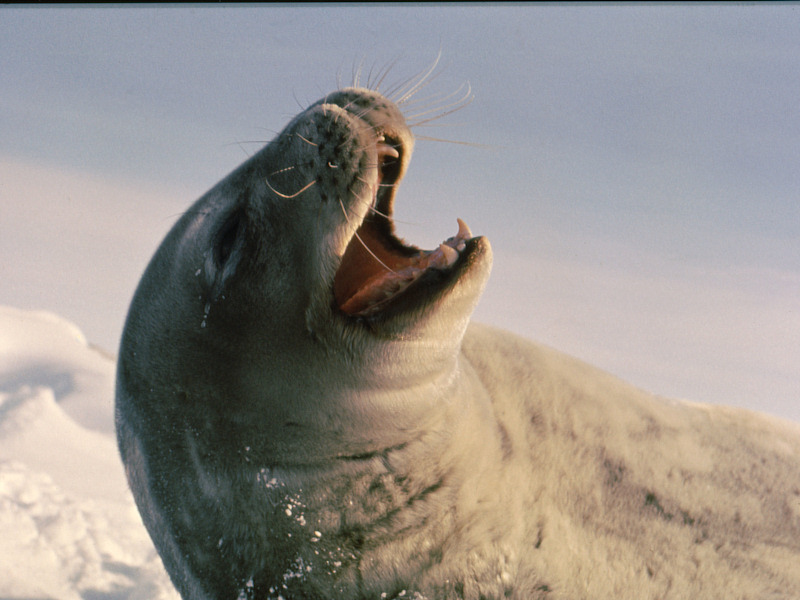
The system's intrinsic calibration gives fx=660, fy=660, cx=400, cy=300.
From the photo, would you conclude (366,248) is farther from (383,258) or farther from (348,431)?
(348,431)

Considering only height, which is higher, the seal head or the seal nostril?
the seal nostril

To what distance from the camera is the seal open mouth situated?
174cm

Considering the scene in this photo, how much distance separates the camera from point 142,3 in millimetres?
3205

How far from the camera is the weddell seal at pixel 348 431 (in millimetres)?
1729

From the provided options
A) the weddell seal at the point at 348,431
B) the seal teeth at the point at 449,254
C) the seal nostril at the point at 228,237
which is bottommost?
the weddell seal at the point at 348,431

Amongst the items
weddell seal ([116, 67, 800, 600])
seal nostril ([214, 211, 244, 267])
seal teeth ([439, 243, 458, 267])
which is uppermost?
seal nostril ([214, 211, 244, 267])

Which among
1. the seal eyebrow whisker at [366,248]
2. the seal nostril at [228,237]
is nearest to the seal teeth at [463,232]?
the seal eyebrow whisker at [366,248]

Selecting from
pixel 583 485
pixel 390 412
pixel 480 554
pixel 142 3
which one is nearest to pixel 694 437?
pixel 583 485

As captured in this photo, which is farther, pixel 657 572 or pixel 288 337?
pixel 657 572

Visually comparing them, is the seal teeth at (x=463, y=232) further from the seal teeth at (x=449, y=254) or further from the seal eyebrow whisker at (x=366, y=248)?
the seal eyebrow whisker at (x=366, y=248)

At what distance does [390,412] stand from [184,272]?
0.73 metres

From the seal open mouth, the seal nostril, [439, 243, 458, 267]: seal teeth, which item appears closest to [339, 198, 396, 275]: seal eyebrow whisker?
the seal open mouth

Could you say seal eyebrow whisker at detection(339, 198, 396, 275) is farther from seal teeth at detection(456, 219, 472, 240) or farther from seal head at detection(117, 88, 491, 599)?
seal teeth at detection(456, 219, 472, 240)

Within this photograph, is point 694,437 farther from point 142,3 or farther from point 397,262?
point 142,3
